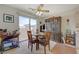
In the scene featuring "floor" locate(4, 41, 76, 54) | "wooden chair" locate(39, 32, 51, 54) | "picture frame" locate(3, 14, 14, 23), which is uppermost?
"picture frame" locate(3, 14, 14, 23)

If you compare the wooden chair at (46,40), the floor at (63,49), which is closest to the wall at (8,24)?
the wooden chair at (46,40)

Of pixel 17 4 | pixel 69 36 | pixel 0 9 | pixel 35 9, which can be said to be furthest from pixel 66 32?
pixel 0 9

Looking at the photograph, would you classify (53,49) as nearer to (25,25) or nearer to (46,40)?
(46,40)

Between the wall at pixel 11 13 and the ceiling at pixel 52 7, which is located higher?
the ceiling at pixel 52 7

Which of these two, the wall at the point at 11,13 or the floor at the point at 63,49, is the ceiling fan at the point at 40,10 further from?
the floor at the point at 63,49

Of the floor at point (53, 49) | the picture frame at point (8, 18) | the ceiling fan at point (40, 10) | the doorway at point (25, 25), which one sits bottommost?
the floor at point (53, 49)

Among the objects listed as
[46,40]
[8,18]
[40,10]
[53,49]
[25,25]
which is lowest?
[53,49]

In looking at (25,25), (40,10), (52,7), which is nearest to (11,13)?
(25,25)

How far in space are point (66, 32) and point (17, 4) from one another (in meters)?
1.02

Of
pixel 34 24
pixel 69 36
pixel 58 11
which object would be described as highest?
pixel 58 11

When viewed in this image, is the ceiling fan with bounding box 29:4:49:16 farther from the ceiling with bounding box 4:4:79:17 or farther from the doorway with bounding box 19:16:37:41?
the doorway with bounding box 19:16:37:41

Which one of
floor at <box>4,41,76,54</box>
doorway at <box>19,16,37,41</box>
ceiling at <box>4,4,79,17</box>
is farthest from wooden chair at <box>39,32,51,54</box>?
ceiling at <box>4,4,79,17</box>
